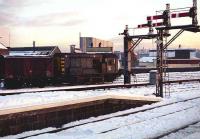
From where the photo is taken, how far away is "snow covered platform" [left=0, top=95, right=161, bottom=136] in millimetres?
9711

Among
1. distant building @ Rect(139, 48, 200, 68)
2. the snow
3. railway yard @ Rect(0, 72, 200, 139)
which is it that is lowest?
the snow

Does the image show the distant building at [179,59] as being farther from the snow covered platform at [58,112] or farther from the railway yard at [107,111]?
the snow covered platform at [58,112]

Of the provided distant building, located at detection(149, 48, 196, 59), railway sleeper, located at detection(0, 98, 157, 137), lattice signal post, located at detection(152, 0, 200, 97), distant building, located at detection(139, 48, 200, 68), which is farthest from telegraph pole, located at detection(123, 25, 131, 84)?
distant building, located at detection(149, 48, 196, 59)

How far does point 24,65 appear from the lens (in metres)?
28.3

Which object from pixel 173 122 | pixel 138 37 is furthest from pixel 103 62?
pixel 173 122

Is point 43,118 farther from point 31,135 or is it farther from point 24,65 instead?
point 24,65

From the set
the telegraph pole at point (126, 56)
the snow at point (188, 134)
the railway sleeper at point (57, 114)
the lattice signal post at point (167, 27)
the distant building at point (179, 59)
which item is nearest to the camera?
the snow at point (188, 134)

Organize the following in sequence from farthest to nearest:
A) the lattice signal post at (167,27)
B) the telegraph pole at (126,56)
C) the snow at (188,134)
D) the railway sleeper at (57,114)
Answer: the telegraph pole at (126,56)
the lattice signal post at (167,27)
the railway sleeper at (57,114)
the snow at (188,134)

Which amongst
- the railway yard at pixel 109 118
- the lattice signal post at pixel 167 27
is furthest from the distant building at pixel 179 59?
the railway yard at pixel 109 118

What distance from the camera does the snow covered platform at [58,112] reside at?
31.9 ft

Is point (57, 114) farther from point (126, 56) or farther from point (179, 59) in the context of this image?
point (179, 59)

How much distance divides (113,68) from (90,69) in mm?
3141

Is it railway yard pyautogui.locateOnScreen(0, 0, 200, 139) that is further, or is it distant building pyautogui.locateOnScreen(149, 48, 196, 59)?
distant building pyautogui.locateOnScreen(149, 48, 196, 59)

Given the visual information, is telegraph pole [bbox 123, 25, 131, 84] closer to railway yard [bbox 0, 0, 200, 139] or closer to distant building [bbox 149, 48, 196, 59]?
railway yard [bbox 0, 0, 200, 139]
